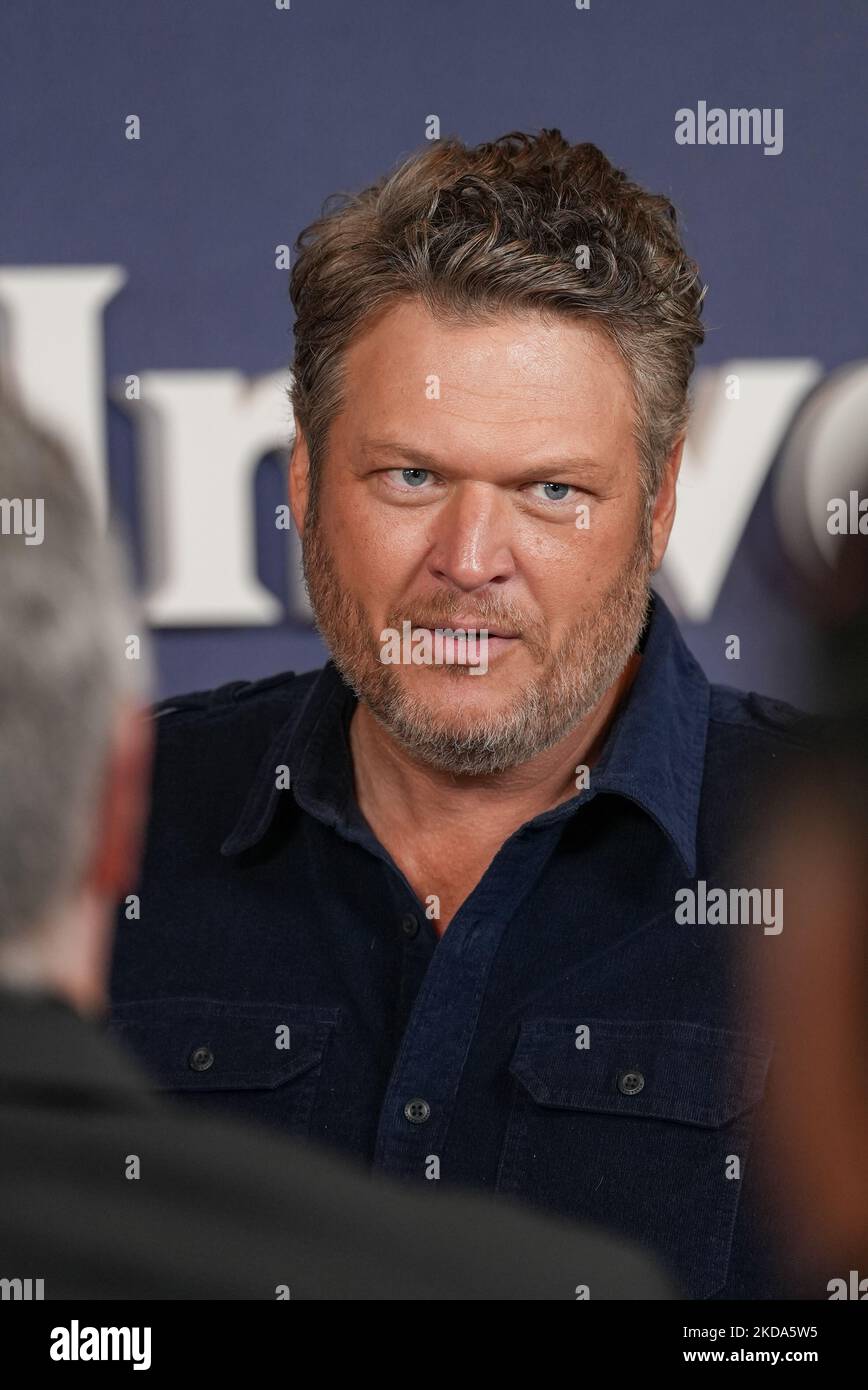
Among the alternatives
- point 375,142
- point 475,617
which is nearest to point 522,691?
point 475,617

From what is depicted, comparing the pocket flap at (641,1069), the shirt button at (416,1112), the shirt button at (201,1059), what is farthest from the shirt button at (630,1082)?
the shirt button at (201,1059)

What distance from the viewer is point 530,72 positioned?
1248mm

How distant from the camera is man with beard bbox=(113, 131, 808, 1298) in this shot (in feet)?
2.81

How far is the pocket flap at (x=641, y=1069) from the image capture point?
857mm

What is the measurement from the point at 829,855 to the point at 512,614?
230 mm

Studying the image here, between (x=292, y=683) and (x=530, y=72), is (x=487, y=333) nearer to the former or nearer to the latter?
(x=292, y=683)

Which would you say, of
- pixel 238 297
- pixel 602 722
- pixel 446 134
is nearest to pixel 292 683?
pixel 602 722

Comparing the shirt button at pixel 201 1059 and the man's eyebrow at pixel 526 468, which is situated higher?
the man's eyebrow at pixel 526 468

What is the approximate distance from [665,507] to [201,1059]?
0.43 m

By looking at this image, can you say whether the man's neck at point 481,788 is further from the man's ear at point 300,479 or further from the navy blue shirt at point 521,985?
the man's ear at point 300,479

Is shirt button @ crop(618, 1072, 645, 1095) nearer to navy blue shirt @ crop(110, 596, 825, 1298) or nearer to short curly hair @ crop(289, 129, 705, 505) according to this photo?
navy blue shirt @ crop(110, 596, 825, 1298)

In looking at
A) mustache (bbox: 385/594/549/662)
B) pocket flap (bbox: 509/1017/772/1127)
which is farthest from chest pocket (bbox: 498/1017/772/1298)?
mustache (bbox: 385/594/549/662)

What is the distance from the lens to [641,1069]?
0.87 meters

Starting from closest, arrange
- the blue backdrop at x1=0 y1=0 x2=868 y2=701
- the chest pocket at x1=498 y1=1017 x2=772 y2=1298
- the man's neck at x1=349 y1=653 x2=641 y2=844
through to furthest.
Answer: the chest pocket at x1=498 y1=1017 x2=772 y2=1298 → the man's neck at x1=349 y1=653 x2=641 y2=844 → the blue backdrop at x1=0 y1=0 x2=868 y2=701
